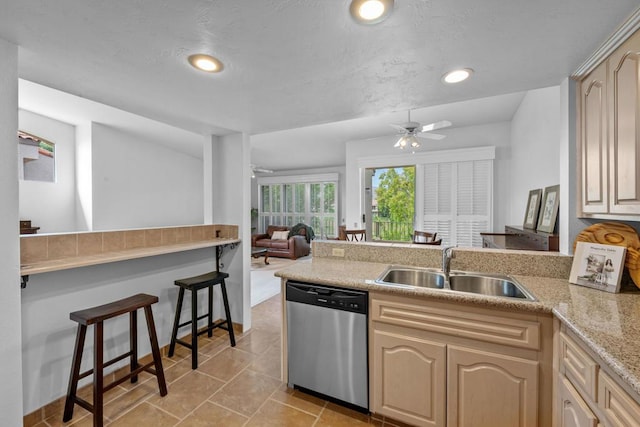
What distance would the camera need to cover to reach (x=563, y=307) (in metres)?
1.21

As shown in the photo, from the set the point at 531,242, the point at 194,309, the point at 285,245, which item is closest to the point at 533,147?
the point at 531,242

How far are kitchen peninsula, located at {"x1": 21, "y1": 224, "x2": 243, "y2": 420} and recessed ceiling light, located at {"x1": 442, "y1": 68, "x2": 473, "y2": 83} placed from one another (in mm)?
2338

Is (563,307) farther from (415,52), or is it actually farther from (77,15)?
(77,15)

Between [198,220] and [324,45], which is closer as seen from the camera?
[324,45]

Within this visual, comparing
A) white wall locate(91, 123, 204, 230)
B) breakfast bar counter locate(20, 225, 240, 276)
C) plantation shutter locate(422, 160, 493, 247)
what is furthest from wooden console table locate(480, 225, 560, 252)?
white wall locate(91, 123, 204, 230)

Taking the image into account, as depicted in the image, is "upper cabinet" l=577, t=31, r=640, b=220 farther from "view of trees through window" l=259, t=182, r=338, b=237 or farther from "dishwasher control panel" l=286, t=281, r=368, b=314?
"view of trees through window" l=259, t=182, r=338, b=237

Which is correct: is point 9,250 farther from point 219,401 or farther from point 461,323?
point 461,323

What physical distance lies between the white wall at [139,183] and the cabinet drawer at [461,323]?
5.99 meters

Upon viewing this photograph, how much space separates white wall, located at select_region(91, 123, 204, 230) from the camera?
5324 millimetres

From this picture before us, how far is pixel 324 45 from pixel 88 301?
7.55 ft

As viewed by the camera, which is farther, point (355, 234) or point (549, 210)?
point (355, 234)

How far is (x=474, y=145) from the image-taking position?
15.2 ft

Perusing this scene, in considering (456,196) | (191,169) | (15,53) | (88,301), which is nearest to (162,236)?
(88,301)

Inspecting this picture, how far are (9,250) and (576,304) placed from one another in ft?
9.12
